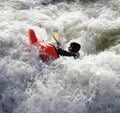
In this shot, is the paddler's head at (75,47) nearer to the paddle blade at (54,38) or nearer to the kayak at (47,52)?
the kayak at (47,52)

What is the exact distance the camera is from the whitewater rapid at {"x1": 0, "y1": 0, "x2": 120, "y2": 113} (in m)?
6.80

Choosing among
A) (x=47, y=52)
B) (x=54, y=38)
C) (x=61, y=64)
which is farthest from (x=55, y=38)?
(x=61, y=64)

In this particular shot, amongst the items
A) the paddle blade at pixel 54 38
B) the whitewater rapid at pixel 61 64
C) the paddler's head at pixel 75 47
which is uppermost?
the paddler's head at pixel 75 47

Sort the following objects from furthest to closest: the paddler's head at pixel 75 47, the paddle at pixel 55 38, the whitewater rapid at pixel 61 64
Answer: the paddle at pixel 55 38
the paddler's head at pixel 75 47
the whitewater rapid at pixel 61 64

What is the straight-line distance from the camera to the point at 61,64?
7.61 metres

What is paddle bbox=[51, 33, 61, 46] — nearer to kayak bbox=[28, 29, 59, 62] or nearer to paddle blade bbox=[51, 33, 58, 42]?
paddle blade bbox=[51, 33, 58, 42]

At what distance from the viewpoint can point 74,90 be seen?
7.00 meters

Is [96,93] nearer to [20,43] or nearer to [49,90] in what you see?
[49,90]

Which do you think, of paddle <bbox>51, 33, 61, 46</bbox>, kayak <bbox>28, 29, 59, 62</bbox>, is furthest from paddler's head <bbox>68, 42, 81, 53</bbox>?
paddle <bbox>51, 33, 61, 46</bbox>

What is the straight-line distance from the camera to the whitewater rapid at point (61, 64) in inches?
268

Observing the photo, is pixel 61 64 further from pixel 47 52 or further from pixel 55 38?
pixel 55 38

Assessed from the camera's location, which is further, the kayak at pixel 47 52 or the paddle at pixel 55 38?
the paddle at pixel 55 38

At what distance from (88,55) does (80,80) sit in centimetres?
120

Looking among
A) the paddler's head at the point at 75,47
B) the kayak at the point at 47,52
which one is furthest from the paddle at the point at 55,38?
the paddler's head at the point at 75,47
